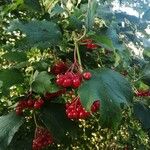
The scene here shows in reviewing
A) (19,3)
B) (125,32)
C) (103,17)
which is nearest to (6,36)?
(19,3)

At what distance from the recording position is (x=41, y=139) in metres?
1.93

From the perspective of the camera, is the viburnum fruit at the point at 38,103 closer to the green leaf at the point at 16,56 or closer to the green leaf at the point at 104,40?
the green leaf at the point at 16,56

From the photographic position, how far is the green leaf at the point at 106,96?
1.66 m

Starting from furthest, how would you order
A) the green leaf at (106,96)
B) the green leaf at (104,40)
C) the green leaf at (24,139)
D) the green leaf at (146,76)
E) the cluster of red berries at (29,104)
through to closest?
the green leaf at (146,76)
the green leaf at (24,139)
the cluster of red berries at (29,104)
the green leaf at (104,40)
the green leaf at (106,96)

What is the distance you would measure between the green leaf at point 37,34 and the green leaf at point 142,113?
720mm

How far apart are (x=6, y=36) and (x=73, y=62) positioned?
1.19 metres

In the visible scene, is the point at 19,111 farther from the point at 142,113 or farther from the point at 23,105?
the point at 142,113

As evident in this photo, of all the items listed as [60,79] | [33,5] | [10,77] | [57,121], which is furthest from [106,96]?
[33,5]

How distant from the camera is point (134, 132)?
10.5 ft

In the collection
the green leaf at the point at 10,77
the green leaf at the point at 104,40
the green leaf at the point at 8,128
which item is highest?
the green leaf at the point at 104,40

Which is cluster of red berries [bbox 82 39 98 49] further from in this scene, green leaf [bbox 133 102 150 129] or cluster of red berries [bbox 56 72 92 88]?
green leaf [bbox 133 102 150 129]

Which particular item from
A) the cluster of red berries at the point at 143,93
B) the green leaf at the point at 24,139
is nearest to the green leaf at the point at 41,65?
the green leaf at the point at 24,139

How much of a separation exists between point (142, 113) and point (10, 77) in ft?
2.73

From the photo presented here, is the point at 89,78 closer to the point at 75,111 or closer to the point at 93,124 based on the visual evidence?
the point at 75,111
